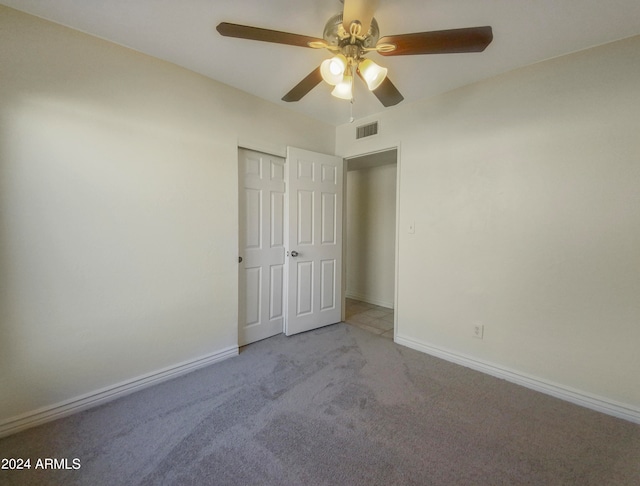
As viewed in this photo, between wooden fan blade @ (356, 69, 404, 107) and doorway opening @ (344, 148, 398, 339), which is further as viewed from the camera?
doorway opening @ (344, 148, 398, 339)

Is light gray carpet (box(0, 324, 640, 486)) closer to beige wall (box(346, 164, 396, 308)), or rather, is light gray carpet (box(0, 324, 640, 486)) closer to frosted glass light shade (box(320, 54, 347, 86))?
frosted glass light shade (box(320, 54, 347, 86))

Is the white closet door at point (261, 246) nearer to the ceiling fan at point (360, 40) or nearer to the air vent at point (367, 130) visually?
the air vent at point (367, 130)

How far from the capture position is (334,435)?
157cm

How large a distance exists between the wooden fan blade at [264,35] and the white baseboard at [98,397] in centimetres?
231

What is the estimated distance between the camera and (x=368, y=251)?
14.8ft

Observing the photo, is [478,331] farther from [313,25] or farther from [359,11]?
[313,25]

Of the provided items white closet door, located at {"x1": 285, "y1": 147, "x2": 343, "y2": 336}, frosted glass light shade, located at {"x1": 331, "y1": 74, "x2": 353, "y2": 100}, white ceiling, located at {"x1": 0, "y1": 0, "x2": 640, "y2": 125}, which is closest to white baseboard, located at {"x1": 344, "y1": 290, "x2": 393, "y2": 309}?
white closet door, located at {"x1": 285, "y1": 147, "x2": 343, "y2": 336}

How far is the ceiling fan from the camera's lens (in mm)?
1239

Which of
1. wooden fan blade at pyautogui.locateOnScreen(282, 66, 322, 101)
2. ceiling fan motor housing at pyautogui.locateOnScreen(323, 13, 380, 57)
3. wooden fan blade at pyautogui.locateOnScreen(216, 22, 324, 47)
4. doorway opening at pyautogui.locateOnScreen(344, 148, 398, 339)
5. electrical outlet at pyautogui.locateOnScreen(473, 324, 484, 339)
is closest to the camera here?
wooden fan blade at pyautogui.locateOnScreen(216, 22, 324, 47)

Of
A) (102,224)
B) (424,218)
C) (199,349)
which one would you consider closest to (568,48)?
(424,218)

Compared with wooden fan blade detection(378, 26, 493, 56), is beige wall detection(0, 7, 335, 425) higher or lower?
lower

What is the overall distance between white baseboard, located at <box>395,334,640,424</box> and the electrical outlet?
210 mm

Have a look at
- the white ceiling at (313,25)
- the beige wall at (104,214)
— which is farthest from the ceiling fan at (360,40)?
the beige wall at (104,214)

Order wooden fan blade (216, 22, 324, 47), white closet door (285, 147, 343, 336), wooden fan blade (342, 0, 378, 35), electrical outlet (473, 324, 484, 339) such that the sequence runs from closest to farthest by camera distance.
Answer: wooden fan blade (342, 0, 378, 35)
wooden fan blade (216, 22, 324, 47)
electrical outlet (473, 324, 484, 339)
white closet door (285, 147, 343, 336)
